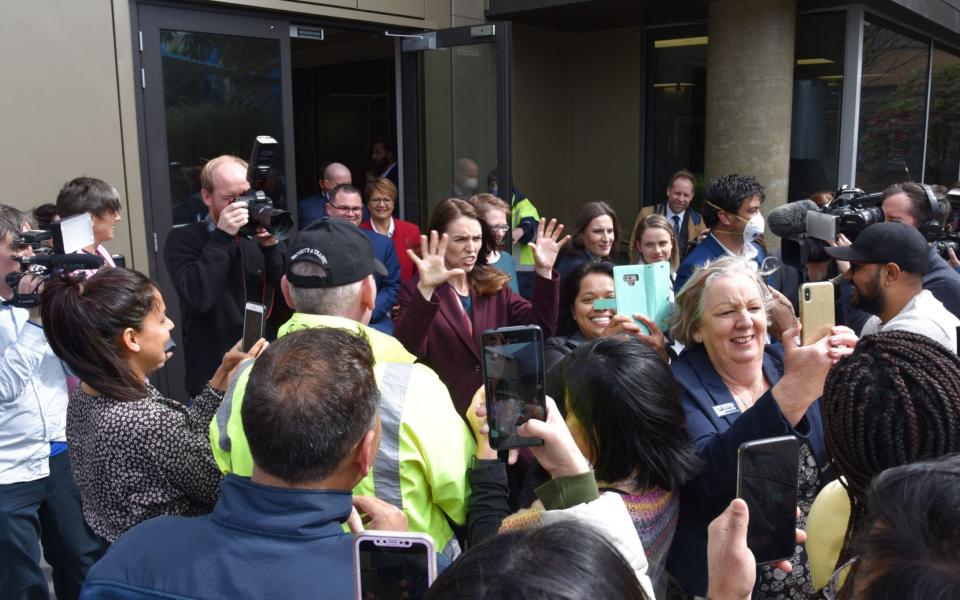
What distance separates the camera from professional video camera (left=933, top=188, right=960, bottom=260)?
405 centimetres

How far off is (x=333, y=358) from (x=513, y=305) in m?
2.47

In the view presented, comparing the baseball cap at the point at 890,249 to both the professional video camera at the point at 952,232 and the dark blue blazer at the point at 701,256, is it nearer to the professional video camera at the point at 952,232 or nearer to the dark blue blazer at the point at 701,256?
the professional video camera at the point at 952,232

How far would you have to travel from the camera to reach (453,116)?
7254 millimetres

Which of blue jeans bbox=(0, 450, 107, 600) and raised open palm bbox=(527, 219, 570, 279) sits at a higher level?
raised open palm bbox=(527, 219, 570, 279)

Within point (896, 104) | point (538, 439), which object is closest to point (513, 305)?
point (538, 439)

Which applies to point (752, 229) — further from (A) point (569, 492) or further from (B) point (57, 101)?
(B) point (57, 101)

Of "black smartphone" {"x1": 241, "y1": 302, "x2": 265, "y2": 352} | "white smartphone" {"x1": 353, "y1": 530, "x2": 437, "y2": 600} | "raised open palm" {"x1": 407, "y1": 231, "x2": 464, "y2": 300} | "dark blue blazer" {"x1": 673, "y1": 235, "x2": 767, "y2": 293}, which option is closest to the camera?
"white smartphone" {"x1": 353, "y1": 530, "x2": 437, "y2": 600}

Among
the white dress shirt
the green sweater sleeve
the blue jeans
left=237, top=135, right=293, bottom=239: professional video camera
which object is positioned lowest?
the blue jeans

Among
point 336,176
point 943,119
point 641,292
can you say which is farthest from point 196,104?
point 943,119

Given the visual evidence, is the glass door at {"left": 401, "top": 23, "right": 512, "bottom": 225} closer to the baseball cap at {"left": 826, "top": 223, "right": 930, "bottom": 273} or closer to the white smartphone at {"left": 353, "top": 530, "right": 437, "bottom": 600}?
the baseball cap at {"left": 826, "top": 223, "right": 930, "bottom": 273}

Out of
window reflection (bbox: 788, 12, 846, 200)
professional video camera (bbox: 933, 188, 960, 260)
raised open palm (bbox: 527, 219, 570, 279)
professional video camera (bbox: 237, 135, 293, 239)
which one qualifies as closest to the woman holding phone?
professional video camera (bbox: 237, 135, 293, 239)

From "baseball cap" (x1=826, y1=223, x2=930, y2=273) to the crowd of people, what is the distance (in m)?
0.01

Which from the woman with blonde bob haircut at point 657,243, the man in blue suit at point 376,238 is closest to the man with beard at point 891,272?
the woman with blonde bob haircut at point 657,243

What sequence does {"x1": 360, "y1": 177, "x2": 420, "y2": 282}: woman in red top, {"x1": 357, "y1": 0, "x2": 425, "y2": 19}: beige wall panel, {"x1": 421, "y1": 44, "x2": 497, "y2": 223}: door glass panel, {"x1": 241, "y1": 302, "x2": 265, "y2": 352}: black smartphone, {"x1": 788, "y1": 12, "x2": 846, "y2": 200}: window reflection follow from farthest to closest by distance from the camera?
{"x1": 788, "y1": 12, "x2": 846, "y2": 200}: window reflection, {"x1": 421, "y1": 44, "x2": 497, "y2": 223}: door glass panel, {"x1": 357, "y1": 0, "x2": 425, "y2": 19}: beige wall panel, {"x1": 360, "y1": 177, "x2": 420, "y2": 282}: woman in red top, {"x1": 241, "y1": 302, "x2": 265, "y2": 352}: black smartphone
